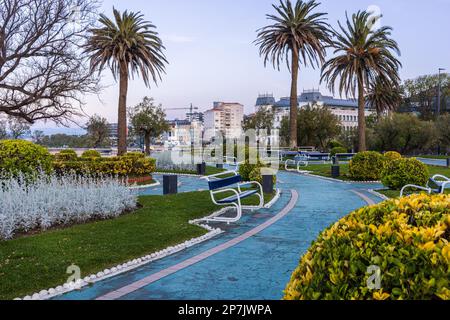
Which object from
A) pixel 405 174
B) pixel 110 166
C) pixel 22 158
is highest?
pixel 22 158

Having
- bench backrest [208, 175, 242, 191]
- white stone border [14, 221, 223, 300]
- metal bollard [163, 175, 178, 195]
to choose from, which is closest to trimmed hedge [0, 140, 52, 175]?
metal bollard [163, 175, 178, 195]

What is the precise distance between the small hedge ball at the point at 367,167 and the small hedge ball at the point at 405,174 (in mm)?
3681

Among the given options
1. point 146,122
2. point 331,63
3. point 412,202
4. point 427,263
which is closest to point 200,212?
point 412,202

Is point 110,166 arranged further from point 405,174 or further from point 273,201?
point 405,174

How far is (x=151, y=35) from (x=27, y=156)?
19244 mm

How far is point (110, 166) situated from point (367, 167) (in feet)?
37.6

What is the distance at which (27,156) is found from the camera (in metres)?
11.0

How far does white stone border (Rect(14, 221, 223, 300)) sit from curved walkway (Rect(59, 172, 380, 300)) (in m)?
0.12

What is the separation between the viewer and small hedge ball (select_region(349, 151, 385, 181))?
17.8m

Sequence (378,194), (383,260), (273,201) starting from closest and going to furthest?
(383,260), (273,201), (378,194)

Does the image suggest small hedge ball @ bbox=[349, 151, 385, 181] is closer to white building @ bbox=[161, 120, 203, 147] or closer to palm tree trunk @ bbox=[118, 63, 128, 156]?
palm tree trunk @ bbox=[118, 63, 128, 156]

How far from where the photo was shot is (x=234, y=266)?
5.66 metres

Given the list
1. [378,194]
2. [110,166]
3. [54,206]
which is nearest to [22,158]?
[54,206]

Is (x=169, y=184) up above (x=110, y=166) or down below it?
below
